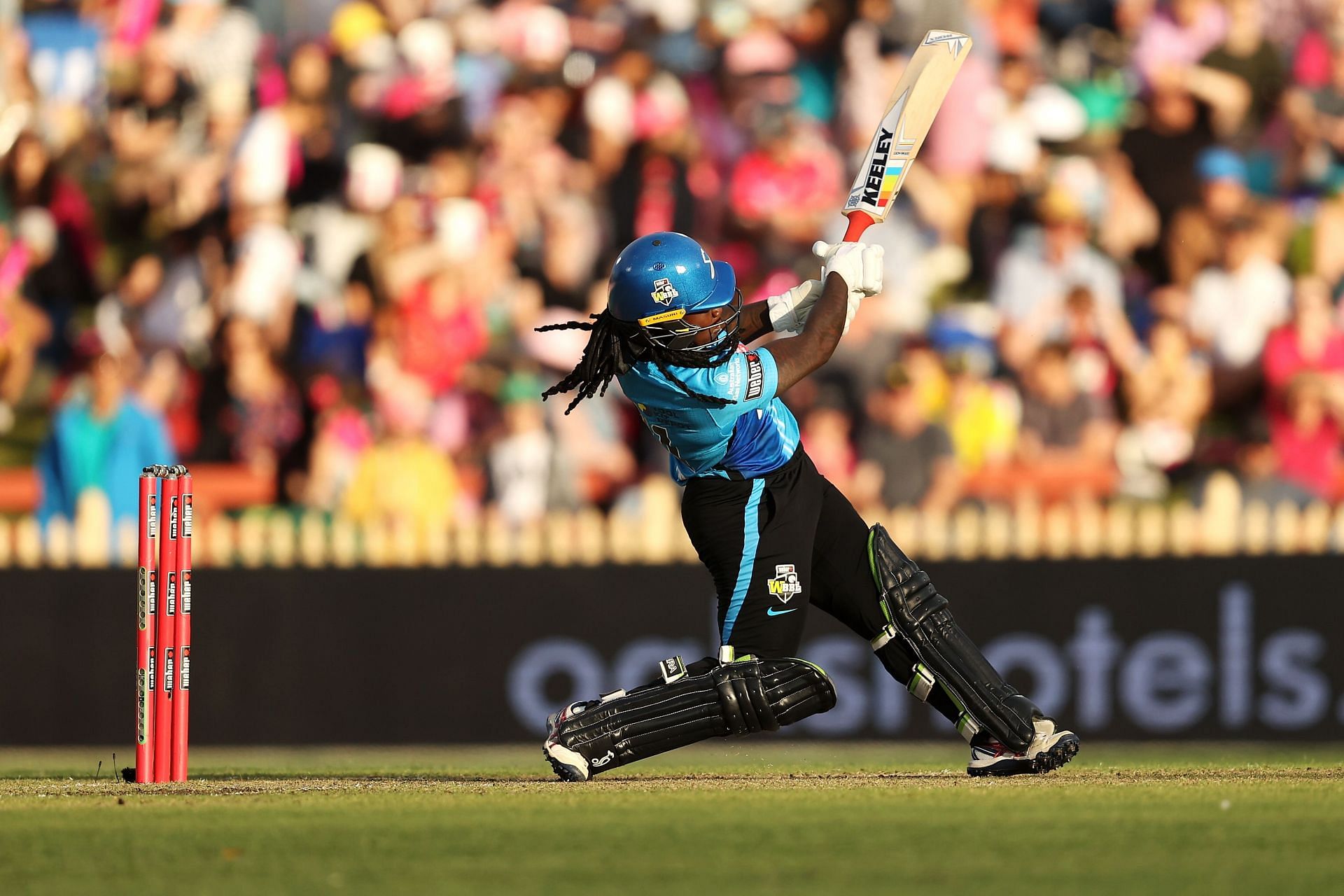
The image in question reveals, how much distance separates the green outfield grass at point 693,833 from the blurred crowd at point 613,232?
466 centimetres

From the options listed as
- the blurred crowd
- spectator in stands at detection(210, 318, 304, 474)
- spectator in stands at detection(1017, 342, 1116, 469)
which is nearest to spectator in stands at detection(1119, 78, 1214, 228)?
the blurred crowd

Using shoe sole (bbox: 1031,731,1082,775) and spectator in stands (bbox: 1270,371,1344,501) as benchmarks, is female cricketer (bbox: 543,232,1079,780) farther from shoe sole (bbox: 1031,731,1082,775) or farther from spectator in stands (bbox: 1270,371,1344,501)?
spectator in stands (bbox: 1270,371,1344,501)

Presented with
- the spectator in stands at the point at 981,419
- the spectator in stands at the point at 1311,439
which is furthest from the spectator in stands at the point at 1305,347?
the spectator in stands at the point at 981,419

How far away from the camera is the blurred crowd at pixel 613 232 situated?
12336mm

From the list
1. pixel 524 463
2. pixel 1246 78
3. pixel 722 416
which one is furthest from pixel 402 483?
pixel 1246 78

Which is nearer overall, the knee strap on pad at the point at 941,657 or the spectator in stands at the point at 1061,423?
the knee strap on pad at the point at 941,657

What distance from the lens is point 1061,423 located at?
12.4 m

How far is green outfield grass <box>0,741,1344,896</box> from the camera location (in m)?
4.92

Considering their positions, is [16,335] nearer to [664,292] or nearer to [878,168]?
[878,168]

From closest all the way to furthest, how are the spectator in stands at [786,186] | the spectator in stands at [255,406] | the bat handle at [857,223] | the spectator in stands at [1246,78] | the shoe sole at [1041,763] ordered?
the shoe sole at [1041,763]
the bat handle at [857,223]
the spectator in stands at [255,406]
the spectator in stands at [786,186]
the spectator in stands at [1246,78]

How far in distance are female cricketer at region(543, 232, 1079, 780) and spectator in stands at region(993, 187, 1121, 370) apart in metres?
5.89

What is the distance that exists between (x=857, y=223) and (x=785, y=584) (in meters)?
1.48

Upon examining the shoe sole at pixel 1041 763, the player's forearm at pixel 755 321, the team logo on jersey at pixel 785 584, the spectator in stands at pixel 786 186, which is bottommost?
the shoe sole at pixel 1041 763

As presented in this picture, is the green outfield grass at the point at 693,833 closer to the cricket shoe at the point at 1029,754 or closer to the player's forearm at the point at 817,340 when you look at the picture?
the cricket shoe at the point at 1029,754
